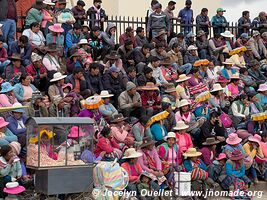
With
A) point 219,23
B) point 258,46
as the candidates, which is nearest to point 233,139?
point 258,46

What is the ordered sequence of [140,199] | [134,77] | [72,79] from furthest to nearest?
[134,77]
[72,79]
[140,199]

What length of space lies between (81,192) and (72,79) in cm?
499

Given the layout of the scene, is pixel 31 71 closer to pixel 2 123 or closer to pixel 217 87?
pixel 2 123

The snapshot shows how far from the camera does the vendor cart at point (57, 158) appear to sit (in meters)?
18.2

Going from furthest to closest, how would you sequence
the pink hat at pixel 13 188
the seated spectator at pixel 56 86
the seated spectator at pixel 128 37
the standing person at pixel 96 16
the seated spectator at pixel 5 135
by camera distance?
the standing person at pixel 96 16 < the seated spectator at pixel 128 37 < the seated spectator at pixel 56 86 < the seated spectator at pixel 5 135 < the pink hat at pixel 13 188

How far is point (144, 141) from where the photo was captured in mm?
21062

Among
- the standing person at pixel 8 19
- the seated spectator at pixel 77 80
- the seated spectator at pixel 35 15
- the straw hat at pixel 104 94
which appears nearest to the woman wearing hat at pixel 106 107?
the straw hat at pixel 104 94

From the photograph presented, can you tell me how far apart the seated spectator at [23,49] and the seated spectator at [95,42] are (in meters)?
3.15

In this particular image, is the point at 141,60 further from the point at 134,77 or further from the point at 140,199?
the point at 140,199

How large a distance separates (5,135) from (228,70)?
9.65 metres

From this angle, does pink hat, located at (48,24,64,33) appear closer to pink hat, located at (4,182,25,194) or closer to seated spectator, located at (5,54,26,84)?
seated spectator, located at (5,54,26,84)

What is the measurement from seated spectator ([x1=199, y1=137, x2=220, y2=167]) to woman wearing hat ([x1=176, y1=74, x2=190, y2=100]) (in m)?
2.62

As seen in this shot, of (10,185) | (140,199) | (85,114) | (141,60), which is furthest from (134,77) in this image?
(10,185)

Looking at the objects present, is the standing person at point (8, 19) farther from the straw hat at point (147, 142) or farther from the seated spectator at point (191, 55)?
the seated spectator at point (191, 55)
